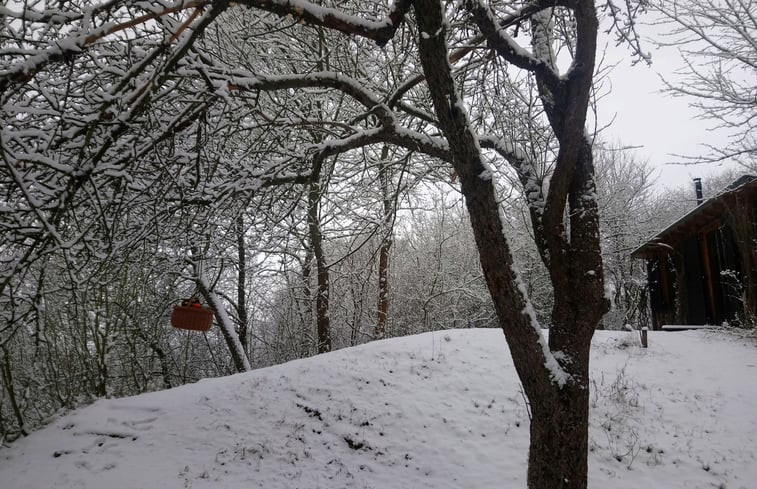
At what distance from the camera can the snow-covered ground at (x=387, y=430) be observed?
4.95m

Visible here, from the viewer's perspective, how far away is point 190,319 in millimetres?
5559

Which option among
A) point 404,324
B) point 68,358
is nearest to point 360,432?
point 68,358

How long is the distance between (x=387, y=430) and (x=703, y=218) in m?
12.1

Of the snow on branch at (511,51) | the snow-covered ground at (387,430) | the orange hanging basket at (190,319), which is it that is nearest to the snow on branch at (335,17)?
the snow on branch at (511,51)

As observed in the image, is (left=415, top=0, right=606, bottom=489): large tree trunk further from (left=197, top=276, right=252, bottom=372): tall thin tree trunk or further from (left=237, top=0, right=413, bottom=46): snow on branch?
(left=197, top=276, right=252, bottom=372): tall thin tree trunk

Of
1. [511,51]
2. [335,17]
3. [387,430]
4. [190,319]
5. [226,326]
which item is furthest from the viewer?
[226,326]

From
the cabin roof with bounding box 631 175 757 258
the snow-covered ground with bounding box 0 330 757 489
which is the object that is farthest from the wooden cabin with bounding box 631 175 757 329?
the snow-covered ground with bounding box 0 330 757 489

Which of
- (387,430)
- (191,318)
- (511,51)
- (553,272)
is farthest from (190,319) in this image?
(511,51)

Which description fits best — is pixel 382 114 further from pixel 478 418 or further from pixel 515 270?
pixel 478 418

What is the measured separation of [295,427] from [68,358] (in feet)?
15.0

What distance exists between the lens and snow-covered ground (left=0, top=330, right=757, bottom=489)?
4953 mm

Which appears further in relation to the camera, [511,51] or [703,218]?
[703,218]

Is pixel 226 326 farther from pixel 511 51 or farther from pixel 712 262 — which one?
pixel 712 262

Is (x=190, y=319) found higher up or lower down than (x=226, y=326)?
higher up
